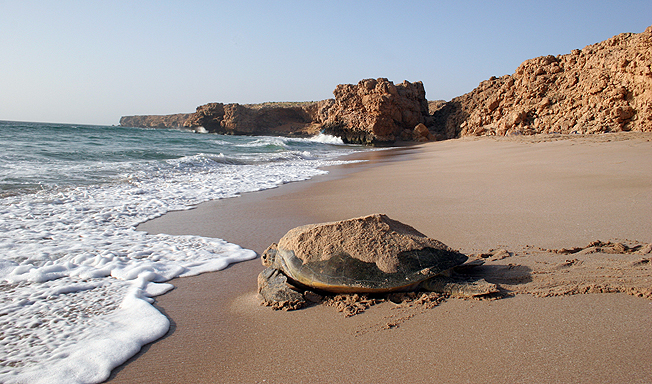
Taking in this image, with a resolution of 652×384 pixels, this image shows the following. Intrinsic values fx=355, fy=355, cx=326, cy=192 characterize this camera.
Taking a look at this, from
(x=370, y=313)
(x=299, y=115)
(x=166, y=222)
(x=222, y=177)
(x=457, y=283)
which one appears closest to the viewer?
(x=370, y=313)

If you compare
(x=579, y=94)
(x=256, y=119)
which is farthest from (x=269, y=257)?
(x=256, y=119)

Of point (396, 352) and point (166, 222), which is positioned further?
point (166, 222)

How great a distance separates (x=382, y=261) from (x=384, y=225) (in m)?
0.34

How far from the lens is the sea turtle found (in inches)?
96.0

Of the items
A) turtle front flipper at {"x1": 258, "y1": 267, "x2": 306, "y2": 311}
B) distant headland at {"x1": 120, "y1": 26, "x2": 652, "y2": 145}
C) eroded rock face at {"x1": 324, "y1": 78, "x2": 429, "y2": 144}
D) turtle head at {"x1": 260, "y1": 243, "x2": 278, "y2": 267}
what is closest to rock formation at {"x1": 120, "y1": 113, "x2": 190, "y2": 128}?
distant headland at {"x1": 120, "y1": 26, "x2": 652, "y2": 145}

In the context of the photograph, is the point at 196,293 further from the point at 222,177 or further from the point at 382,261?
the point at 222,177

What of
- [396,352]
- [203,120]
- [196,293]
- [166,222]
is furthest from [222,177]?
[203,120]

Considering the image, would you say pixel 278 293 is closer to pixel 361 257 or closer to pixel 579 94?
pixel 361 257

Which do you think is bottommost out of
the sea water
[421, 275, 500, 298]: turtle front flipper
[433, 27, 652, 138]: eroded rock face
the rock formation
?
the sea water

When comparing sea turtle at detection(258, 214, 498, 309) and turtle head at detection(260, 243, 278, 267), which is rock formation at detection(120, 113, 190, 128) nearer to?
turtle head at detection(260, 243, 278, 267)

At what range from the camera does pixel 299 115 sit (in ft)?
186

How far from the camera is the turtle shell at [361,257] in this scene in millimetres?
2441

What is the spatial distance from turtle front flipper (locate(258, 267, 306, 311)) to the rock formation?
309 feet

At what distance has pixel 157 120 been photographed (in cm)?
10150
